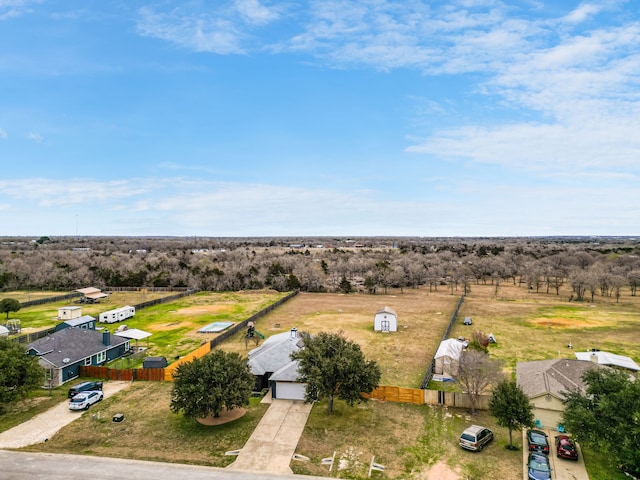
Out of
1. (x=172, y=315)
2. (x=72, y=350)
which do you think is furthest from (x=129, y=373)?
(x=172, y=315)

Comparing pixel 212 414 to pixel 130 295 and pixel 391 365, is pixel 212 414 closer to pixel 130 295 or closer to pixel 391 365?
pixel 391 365

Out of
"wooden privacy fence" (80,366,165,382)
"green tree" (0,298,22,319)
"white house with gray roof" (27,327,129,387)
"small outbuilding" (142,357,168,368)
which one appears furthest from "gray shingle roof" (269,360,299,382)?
"green tree" (0,298,22,319)

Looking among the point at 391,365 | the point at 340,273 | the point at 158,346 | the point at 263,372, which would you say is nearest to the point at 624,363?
the point at 391,365

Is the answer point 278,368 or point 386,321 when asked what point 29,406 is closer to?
point 278,368

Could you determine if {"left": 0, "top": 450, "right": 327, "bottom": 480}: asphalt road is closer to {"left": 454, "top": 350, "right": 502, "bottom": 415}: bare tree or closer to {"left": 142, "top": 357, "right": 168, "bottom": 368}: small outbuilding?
{"left": 454, "top": 350, "right": 502, "bottom": 415}: bare tree

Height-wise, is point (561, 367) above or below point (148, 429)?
above

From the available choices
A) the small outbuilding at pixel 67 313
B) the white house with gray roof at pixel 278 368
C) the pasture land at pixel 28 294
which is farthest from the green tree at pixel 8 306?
the white house with gray roof at pixel 278 368

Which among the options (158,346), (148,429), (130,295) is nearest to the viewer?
(148,429)
